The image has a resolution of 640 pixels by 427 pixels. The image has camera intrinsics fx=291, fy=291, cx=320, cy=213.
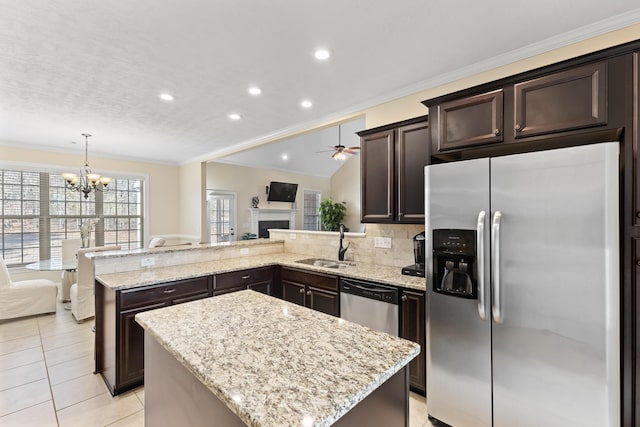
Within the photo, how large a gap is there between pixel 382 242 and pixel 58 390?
316cm

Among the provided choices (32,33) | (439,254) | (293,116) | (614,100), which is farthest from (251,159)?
(614,100)

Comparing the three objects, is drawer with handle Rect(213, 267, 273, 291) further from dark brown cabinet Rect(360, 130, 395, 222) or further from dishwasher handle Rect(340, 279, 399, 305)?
dark brown cabinet Rect(360, 130, 395, 222)

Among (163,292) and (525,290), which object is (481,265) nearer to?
(525,290)

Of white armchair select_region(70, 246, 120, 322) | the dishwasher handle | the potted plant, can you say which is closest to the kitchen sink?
the dishwasher handle

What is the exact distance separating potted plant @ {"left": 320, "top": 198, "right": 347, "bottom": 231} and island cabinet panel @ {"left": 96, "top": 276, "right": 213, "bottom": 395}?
22.3 ft

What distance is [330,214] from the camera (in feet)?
30.5

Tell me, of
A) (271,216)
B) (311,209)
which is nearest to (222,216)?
(271,216)

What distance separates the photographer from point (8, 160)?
16.5 ft

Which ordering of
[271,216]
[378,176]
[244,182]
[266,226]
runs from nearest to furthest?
[378,176] < [244,182] < [266,226] < [271,216]

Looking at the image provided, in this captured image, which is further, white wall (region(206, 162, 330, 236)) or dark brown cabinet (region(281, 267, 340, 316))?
white wall (region(206, 162, 330, 236))

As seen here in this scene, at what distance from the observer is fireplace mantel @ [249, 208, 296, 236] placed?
310 inches

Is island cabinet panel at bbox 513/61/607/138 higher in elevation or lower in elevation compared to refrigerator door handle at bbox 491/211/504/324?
higher

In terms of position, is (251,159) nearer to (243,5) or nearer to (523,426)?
(243,5)

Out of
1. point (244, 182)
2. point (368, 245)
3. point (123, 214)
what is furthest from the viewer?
point (244, 182)
